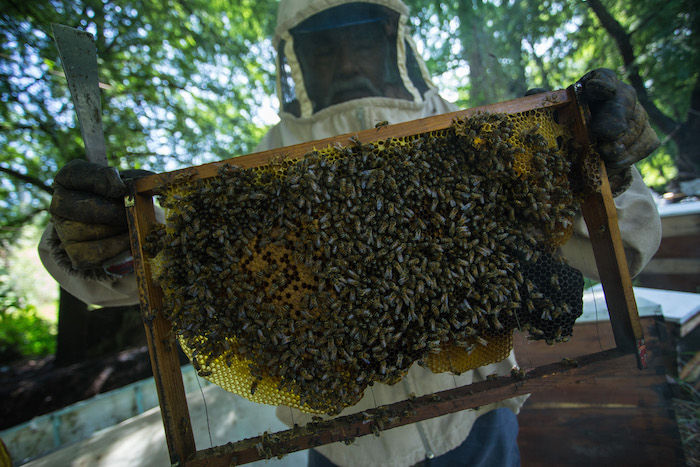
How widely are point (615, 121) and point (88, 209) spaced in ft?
9.12

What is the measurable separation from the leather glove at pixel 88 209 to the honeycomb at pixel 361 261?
0.26 metres

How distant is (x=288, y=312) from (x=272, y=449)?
663 mm

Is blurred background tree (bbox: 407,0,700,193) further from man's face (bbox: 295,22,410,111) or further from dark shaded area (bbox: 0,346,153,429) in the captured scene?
dark shaded area (bbox: 0,346,153,429)

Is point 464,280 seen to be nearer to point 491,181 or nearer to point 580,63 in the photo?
point 491,181

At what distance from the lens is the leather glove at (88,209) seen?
5.66 feet

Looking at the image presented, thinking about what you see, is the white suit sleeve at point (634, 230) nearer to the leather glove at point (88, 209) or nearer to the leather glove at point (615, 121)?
the leather glove at point (615, 121)

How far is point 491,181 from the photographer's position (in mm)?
1802

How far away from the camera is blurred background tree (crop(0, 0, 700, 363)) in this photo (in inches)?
207

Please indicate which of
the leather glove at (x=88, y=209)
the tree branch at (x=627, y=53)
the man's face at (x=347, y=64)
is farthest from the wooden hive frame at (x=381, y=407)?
the tree branch at (x=627, y=53)

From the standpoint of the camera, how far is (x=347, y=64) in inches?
112

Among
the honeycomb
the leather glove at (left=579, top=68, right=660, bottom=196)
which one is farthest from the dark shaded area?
the leather glove at (left=579, top=68, right=660, bottom=196)

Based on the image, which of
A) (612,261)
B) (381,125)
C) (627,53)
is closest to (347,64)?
(381,125)

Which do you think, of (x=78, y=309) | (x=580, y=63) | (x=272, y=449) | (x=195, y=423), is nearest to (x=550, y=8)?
(x=580, y=63)

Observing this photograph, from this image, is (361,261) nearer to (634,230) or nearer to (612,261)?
(612,261)
